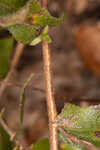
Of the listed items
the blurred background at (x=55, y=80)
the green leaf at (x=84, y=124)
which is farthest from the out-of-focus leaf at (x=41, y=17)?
the blurred background at (x=55, y=80)

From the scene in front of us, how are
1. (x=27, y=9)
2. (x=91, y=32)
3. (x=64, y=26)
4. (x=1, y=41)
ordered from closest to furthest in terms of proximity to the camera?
(x=27, y=9) < (x=1, y=41) < (x=91, y=32) < (x=64, y=26)

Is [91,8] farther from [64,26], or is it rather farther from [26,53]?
[26,53]

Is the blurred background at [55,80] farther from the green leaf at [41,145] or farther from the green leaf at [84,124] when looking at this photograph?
the green leaf at [84,124]

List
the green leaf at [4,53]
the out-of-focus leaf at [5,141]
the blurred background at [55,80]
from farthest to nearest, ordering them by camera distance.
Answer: the blurred background at [55,80], the green leaf at [4,53], the out-of-focus leaf at [5,141]

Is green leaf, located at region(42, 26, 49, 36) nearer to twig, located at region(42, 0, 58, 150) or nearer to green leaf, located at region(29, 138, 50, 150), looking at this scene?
twig, located at region(42, 0, 58, 150)

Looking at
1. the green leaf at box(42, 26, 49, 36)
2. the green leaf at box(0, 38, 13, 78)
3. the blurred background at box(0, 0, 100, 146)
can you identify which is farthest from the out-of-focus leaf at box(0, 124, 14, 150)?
the blurred background at box(0, 0, 100, 146)

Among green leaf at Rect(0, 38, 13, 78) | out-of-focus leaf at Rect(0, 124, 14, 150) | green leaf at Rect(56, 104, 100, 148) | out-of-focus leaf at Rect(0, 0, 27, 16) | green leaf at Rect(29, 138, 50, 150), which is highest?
out-of-focus leaf at Rect(0, 0, 27, 16)

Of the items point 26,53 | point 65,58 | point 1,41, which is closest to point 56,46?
point 65,58
